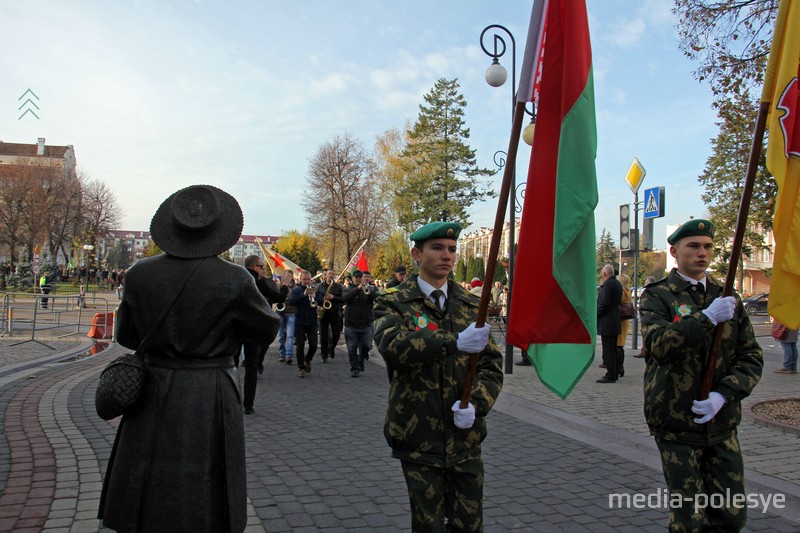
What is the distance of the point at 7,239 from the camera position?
54438 millimetres

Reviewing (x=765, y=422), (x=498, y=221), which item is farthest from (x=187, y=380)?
(x=765, y=422)

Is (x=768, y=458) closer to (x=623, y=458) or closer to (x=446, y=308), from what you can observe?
(x=623, y=458)

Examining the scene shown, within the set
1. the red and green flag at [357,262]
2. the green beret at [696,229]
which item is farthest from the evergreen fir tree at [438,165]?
the green beret at [696,229]

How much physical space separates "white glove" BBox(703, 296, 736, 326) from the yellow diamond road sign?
1316 cm

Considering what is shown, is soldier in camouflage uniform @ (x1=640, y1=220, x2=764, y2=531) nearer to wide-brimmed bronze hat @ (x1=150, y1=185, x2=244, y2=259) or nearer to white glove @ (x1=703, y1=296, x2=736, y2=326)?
white glove @ (x1=703, y1=296, x2=736, y2=326)

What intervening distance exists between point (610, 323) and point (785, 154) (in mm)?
7884

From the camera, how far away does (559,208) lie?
317 cm

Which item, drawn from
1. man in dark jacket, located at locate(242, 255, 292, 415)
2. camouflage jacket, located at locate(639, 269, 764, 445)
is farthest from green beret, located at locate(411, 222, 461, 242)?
man in dark jacket, located at locate(242, 255, 292, 415)

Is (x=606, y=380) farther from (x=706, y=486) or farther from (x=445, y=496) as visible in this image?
(x=445, y=496)

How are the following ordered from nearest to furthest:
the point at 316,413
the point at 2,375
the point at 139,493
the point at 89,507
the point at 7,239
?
the point at 139,493, the point at 89,507, the point at 316,413, the point at 2,375, the point at 7,239

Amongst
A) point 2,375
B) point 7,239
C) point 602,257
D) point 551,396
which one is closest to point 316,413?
point 551,396

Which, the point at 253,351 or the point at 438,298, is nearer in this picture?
the point at 438,298

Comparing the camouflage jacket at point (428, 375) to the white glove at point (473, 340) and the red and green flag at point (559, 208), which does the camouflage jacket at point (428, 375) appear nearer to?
the white glove at point (473, 340)

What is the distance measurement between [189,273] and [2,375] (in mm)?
9640
